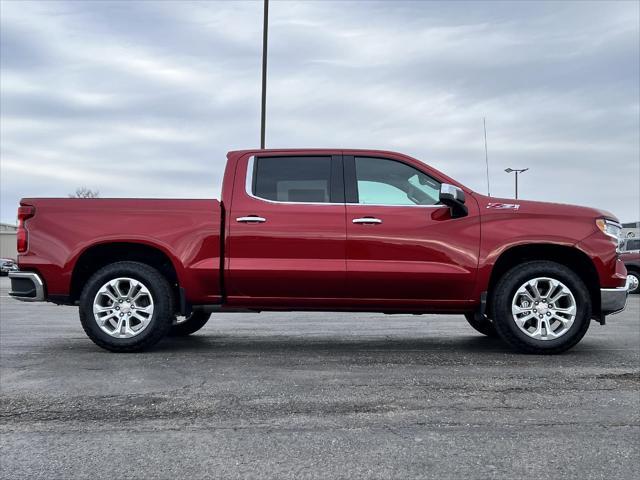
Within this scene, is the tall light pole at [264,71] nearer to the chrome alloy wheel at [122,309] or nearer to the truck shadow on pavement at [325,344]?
the truck shadow on pavement at [325,344]

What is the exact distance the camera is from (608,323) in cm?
842

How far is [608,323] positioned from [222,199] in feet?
18.5

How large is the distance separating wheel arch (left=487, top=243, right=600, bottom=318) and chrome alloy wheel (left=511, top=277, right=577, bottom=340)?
27cm

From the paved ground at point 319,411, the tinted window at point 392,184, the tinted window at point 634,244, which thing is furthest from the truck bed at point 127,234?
the tinted window at point 634,244

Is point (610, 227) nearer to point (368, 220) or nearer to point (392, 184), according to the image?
point (392, 184)

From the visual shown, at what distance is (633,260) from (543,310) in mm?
12729

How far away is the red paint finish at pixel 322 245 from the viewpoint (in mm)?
5555

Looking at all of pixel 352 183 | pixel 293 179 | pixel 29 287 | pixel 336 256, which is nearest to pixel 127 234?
pixel 29 287

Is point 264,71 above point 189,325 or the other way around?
above

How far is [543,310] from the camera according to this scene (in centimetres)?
551

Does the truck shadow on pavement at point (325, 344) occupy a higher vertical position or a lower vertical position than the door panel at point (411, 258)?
lower

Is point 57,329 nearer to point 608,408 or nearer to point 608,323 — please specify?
point 608,408

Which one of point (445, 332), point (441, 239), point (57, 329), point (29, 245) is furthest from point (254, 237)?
point (57, 329)

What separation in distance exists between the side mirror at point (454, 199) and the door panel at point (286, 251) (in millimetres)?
898
